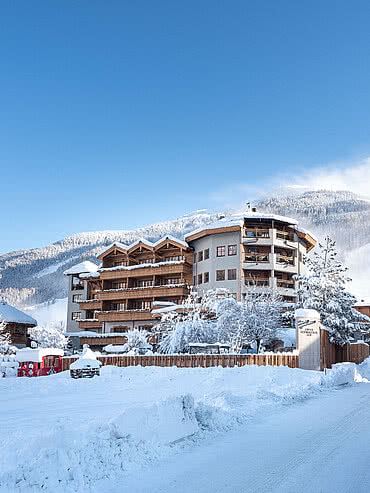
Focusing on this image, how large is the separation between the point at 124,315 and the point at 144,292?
10.5 ft

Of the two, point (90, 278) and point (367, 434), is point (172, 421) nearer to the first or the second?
point (367, 434)

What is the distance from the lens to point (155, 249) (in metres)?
58.1

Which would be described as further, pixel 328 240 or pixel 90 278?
pixel 90 278

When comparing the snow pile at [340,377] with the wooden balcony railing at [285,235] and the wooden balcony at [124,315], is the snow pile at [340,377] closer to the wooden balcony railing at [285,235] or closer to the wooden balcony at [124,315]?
the wooden balcony railing at [285,235]

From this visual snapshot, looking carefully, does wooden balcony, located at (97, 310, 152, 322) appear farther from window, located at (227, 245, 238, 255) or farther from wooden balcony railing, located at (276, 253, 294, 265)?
wooden balcony railing, located at (276, 253, 294, 265)

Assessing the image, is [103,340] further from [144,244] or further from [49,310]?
[49,310]

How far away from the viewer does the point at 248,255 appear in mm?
52500

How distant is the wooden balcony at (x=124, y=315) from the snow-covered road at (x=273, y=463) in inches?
1764

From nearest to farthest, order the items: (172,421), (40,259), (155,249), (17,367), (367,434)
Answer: (172,421), (367,434), (17,367), (155,249), (40,259)

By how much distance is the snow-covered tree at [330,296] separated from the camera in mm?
33938

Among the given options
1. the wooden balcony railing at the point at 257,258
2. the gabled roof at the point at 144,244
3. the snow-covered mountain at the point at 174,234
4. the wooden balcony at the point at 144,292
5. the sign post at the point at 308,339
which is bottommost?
the sign post at the point at 308,339

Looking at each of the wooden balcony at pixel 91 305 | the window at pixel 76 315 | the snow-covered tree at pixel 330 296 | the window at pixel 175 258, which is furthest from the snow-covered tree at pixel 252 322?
the window at pixel 76 315

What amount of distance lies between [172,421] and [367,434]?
3646 mm

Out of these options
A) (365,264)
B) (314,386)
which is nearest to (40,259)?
(365,264)
